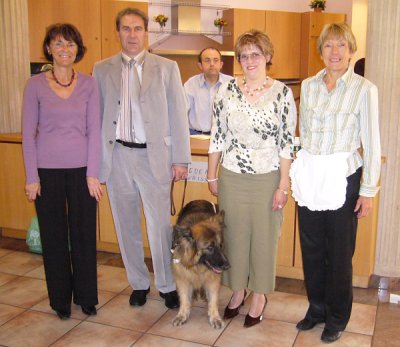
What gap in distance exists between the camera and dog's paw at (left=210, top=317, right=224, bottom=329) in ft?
8.70

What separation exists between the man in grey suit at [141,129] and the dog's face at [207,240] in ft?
0.85

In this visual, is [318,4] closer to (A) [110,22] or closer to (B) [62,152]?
(A) [110,22]


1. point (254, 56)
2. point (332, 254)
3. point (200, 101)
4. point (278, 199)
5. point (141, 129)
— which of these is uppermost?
point (254, 56)

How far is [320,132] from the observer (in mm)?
2244

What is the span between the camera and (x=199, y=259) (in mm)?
2574

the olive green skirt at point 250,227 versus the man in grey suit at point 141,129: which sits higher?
the man in grey suit at point 141,129

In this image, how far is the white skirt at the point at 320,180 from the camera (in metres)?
2.20

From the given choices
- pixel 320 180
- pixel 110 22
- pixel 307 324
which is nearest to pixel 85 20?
pixel 110 22

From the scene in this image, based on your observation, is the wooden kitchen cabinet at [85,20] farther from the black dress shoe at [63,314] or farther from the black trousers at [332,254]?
the black trousers at [332,254]

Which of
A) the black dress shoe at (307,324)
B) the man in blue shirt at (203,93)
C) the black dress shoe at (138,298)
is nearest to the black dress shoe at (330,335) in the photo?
the black dress shoe at (307,324)

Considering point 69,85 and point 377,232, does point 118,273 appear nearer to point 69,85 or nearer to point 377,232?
point 69,85

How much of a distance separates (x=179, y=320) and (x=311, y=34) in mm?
4959

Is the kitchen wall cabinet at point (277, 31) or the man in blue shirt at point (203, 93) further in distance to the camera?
the kitchen wall cabinet at point (277, 31)

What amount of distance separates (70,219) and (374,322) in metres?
1.77
